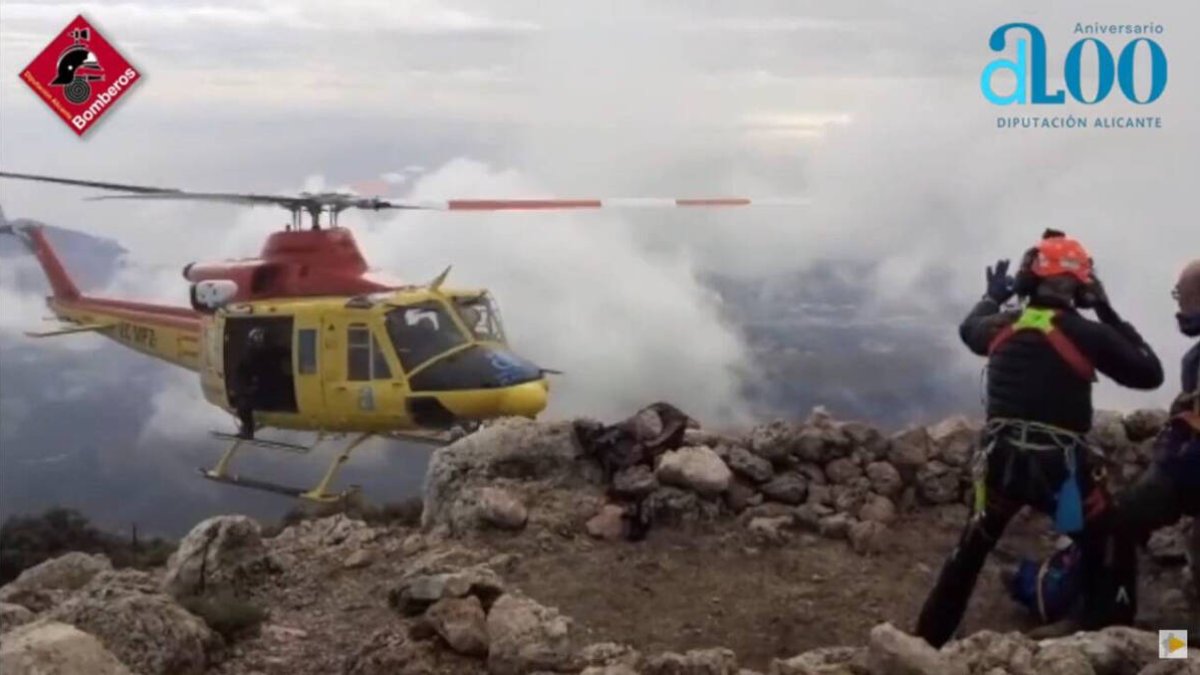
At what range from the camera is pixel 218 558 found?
18.4 feet

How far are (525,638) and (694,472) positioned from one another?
1.63 meters

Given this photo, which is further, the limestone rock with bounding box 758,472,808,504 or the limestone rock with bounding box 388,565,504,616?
the limestone rock with bounding box 758,472,808,504

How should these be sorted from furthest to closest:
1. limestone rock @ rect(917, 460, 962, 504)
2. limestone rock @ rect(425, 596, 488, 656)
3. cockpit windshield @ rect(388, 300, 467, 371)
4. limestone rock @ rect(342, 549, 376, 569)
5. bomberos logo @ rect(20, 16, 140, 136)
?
limestone rock @ rect(917, 460, 962, 504)
cockpit windshield @ rect(388, 300, 467, 371)
limestone rock @ rect(342, 549, 376, 569)
bomberos logo @ rect(20, 16, 140, 136)
limestone rock @ rect(425, 596, 488, 656)

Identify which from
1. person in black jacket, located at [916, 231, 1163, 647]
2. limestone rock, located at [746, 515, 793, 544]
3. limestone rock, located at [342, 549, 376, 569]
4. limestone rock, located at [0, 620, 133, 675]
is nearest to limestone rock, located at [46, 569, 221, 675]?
limestone rock, located at [0, 620, 133, 675]

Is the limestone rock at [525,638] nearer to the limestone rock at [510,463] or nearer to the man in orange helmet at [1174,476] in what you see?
the limestone rock at [510,463]

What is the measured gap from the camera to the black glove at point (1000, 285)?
530 centimetres

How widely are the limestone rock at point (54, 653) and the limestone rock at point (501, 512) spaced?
6.14ft

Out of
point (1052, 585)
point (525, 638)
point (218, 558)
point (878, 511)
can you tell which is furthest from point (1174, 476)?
point (218, 558)

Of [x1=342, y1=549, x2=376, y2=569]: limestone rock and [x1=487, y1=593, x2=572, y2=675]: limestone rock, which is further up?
[x1=342, y1=549, x2=376, y2=569]: limestone rock

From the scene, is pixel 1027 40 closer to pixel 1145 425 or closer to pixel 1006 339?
pixel 1006 339

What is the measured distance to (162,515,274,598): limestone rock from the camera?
18.2 feet

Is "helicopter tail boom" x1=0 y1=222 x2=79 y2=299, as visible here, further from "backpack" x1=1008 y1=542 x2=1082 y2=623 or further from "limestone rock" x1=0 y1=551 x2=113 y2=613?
"backpack" x1=1008 y1=542 x2=1082 y2=623

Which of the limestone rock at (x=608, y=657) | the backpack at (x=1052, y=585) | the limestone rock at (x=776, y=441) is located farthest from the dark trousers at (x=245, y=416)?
the backpack at (x=1052, y=585)

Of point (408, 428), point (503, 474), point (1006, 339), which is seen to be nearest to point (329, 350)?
point (408, 428)
